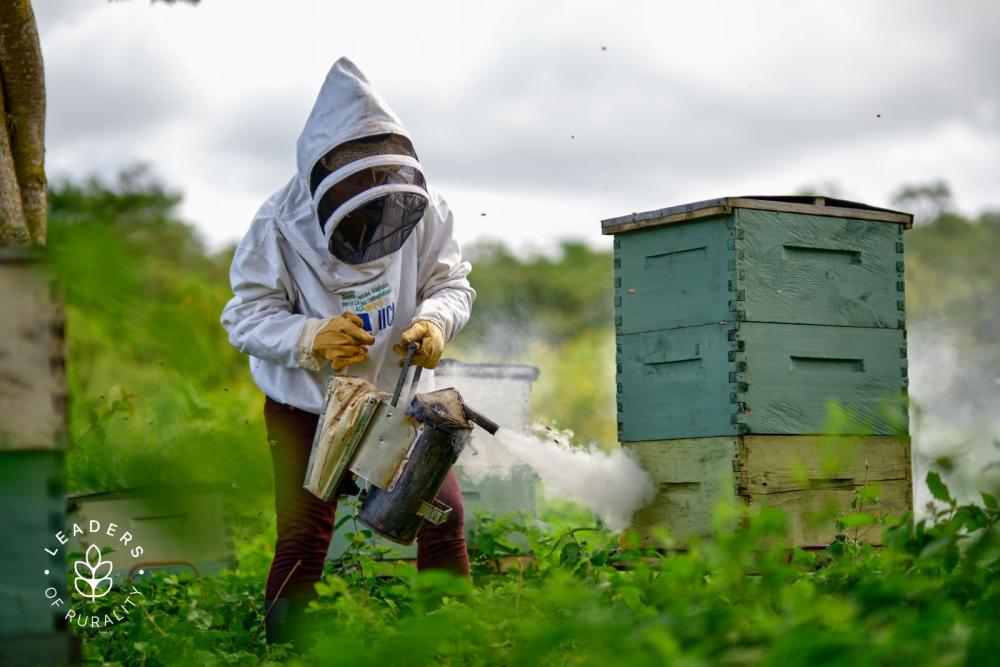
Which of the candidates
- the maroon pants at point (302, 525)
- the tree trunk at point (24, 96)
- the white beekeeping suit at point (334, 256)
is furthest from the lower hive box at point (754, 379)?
the tree trunk at point (24, 96)

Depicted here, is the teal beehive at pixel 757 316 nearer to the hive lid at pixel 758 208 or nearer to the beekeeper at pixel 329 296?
the hive lid at pixel 758 208

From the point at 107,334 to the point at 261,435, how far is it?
188 millimetres

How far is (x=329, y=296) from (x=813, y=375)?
4.98 ft

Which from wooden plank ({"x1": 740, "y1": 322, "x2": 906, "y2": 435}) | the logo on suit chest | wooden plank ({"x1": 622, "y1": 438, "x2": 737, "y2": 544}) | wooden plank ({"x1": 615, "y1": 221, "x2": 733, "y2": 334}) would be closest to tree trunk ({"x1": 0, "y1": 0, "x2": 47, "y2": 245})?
the logo on suit chest

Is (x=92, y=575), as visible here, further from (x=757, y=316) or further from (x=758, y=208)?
(x=758, y=208)

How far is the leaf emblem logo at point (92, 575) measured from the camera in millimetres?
3451

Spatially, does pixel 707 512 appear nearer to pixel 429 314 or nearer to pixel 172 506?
pixel 429 314

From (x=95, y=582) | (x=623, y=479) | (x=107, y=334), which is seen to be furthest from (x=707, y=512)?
(x=107, y=334)

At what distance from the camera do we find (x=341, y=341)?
2822 millimetres

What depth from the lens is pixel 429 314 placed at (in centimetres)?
300

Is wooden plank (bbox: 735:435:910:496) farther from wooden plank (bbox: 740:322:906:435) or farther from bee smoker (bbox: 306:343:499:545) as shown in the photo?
bee smoker (bbox: 306:343:499:545)

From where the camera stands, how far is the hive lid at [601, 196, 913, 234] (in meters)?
3.27

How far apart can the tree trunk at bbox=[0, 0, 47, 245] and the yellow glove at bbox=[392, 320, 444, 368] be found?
121 cm

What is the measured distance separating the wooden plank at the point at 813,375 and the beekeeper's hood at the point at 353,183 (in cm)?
111
